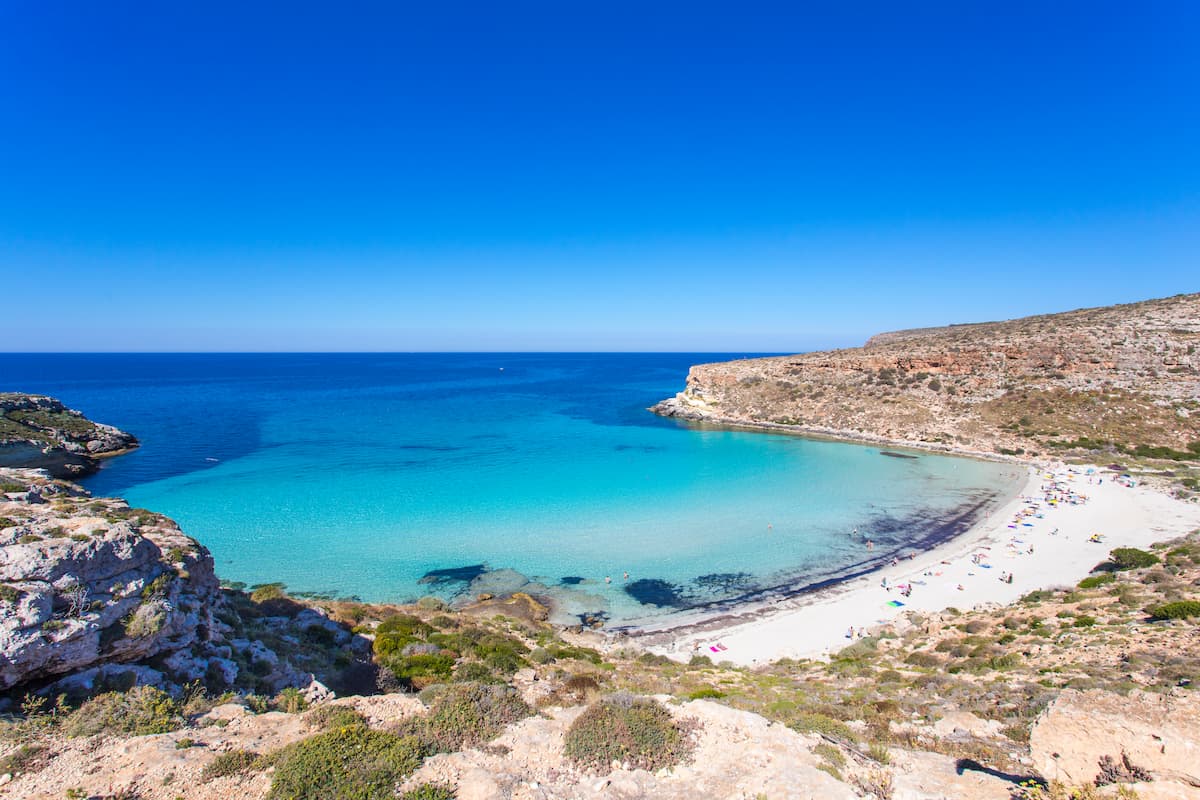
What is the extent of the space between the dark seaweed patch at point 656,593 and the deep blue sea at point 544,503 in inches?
3.3

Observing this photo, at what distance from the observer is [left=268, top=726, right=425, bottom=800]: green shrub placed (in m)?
6.50

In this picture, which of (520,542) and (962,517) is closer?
(520,542)

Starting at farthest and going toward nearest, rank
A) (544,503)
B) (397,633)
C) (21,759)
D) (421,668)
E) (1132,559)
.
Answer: (544,503) → (1132,559) → (397,633) → (421,668) → (21,759)

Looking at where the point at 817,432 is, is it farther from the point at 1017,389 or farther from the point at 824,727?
the point at 824,727

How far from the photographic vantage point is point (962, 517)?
103 ft

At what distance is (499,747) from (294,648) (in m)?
8.27

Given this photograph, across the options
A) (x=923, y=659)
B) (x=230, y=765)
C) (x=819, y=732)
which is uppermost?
(x=230, y=765)

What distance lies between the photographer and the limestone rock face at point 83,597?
8.24m

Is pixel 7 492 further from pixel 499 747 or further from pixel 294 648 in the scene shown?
pixel 499 747

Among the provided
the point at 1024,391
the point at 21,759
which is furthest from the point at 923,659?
the point at 1024,391

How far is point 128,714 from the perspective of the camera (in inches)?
317

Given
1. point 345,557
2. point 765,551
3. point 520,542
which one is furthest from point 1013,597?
point 345,557

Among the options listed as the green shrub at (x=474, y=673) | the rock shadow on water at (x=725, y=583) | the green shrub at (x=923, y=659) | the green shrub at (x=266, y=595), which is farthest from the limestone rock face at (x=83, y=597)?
the green shrub at (x=923, y=659)

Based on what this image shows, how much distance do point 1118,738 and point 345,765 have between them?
9500mm
